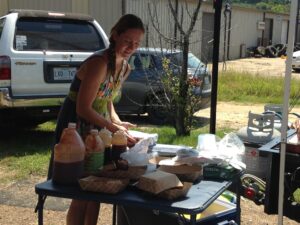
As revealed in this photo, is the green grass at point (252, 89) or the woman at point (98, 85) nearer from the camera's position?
the woman at point (98, 85)

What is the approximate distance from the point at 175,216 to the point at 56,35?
4.44 m

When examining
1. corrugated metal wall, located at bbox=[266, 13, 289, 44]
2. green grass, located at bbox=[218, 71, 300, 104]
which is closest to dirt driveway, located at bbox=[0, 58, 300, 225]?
green grass, located at bbox=[218, 71, 300, 104]

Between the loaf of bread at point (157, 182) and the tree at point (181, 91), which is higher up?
the loaf of bread at point (157, 182)

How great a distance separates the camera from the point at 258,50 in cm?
3244

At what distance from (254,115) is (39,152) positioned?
294 centimetres

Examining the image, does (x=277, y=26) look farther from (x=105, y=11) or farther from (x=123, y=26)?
(x=123, y=26)

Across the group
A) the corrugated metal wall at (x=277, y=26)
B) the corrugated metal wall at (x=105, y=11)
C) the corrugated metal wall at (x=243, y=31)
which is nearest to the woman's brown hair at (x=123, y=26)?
the corrugated metal wall at (x=105, y=11)

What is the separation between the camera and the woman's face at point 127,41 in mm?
2777

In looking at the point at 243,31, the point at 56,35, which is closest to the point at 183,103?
the point at 56,35

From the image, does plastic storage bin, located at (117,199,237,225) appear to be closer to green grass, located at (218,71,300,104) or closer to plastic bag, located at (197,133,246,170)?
plastic bag, located at (197,133,246,170)

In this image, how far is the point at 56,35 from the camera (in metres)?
6.70

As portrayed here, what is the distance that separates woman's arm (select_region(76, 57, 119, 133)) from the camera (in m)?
2.81

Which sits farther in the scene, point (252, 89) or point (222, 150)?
point (252, 89)

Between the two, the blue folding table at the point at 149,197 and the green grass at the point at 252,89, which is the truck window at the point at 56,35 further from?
the green grass at the point at 252,89
